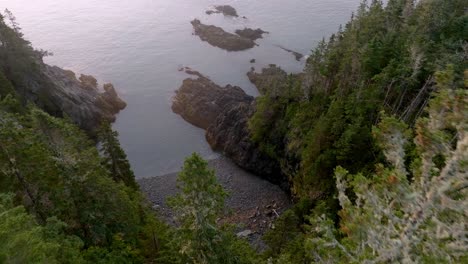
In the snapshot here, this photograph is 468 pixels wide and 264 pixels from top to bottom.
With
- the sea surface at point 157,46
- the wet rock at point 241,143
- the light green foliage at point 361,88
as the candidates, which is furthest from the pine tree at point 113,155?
the wet rock at point 241,143

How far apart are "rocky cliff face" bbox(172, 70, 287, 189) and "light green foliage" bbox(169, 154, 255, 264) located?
28.6m

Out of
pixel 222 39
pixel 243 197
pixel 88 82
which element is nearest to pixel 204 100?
pixel 88 82

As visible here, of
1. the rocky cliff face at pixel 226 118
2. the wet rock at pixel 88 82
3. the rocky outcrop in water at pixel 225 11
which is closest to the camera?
the rocky cliff face at pixel 226 118

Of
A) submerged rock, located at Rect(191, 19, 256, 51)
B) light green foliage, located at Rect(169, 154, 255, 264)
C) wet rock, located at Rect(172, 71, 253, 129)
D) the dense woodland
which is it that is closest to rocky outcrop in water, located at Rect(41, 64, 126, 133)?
the dense woodland

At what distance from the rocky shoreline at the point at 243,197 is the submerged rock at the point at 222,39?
3687cm

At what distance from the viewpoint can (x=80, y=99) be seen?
52.8 meters

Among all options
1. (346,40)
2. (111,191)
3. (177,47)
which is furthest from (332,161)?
(177,47)

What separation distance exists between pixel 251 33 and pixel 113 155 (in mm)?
59612

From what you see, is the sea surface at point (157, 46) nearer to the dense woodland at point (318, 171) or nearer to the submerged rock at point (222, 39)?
the submerged rock at point (222, 39)

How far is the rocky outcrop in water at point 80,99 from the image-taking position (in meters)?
45.8

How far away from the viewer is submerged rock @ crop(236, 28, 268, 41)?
272ft

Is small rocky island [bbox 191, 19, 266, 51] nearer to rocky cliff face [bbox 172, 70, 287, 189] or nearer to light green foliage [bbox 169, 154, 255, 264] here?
rocky cliff face [bbox 172, 70, 287, 189]

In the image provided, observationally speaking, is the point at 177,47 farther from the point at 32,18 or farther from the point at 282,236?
the point at 282,236

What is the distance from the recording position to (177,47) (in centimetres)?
7975
